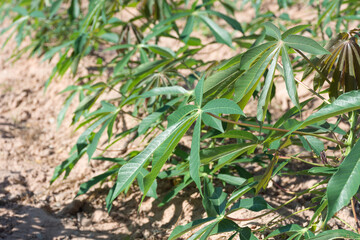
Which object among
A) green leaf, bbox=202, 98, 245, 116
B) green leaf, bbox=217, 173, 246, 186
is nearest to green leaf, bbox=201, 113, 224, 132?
green leaf, bbox=202, 98, 245, 116

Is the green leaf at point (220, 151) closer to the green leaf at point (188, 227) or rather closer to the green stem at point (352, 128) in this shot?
the green leaf at point (188, 227)

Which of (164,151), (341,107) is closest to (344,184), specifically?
(341,107)

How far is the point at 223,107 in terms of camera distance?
861 mm

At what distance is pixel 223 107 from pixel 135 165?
249 mm

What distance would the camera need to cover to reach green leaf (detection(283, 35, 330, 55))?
2.78 ft

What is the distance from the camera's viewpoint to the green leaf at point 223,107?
83 centimetres

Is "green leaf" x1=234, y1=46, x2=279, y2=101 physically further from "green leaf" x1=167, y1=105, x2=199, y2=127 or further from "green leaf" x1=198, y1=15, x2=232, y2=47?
"green leaf" x1=198, y1=15, x2=232, y2=47

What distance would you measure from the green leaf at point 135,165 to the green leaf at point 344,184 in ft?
1.19

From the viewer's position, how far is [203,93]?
0.96 metres

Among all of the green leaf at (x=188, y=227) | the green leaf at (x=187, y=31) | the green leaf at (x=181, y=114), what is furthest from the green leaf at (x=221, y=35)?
the green leaf at (x=188, y=227)

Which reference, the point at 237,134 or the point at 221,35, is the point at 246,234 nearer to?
the point at 237,134

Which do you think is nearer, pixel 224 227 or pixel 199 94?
A: pixel 199 94

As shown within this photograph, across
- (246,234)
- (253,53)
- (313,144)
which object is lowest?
(246,234)

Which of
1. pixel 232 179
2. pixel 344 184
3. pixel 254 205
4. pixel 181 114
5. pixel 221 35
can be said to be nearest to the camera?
pixel 344 184
